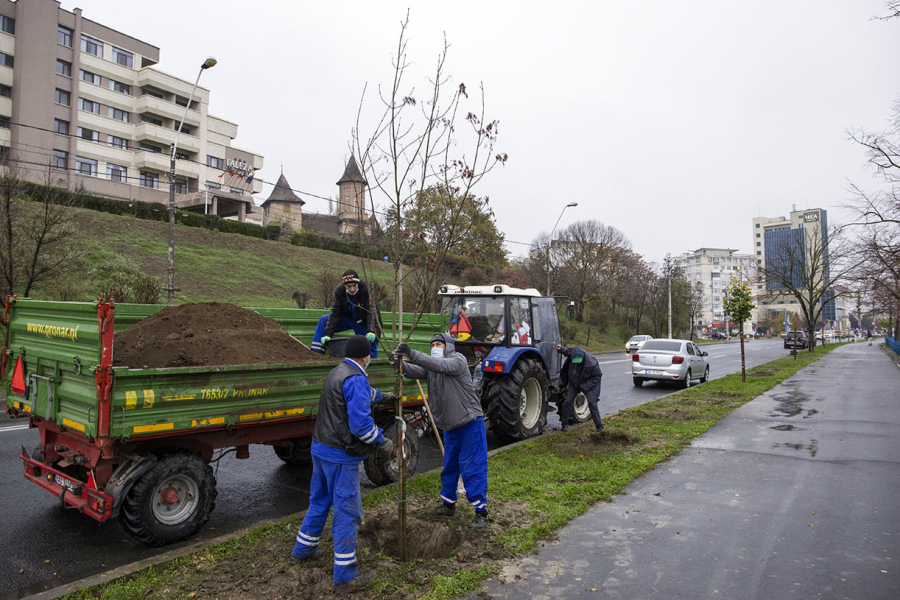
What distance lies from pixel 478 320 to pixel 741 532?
4879 millimetres

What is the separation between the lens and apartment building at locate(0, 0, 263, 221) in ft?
131

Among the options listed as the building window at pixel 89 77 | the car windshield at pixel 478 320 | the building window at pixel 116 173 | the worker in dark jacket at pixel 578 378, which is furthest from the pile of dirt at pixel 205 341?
the building window at pixel 89 77

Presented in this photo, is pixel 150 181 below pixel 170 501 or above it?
above

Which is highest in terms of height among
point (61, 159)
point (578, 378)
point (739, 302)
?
point (61, 159)

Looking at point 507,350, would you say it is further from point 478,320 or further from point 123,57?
point 123,57

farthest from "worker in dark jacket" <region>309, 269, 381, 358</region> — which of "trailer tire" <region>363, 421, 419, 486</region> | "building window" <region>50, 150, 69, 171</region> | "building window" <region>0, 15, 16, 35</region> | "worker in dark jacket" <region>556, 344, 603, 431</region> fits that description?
"building window" <region>0, 15, 16, 35</region>

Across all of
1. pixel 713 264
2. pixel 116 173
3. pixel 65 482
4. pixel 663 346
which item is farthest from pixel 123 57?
pixel 713 264

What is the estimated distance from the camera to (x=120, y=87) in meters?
47.0

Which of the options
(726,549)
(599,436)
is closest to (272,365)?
(726,549)

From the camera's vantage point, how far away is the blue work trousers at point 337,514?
12.2 feet

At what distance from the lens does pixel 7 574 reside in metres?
3.95

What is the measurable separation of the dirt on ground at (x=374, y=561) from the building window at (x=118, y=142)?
50.1m

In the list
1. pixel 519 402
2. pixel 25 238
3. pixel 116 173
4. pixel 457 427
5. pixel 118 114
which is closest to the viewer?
pixel 457 427

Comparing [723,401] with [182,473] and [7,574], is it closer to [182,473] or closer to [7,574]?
[182,473]
